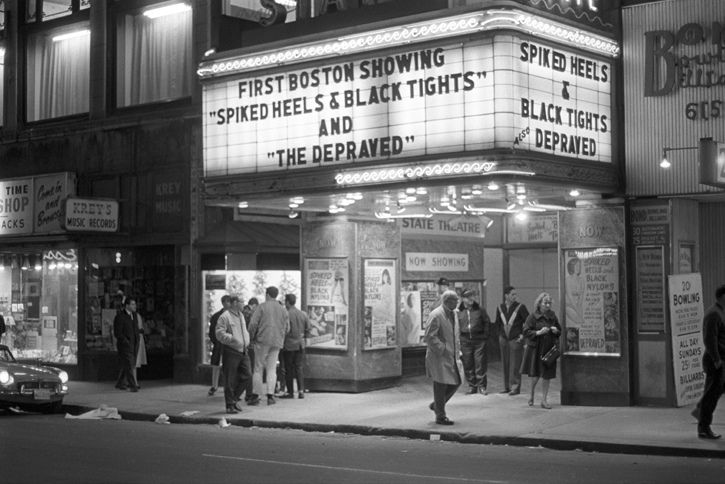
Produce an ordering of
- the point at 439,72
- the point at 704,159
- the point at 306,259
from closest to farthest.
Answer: the point at 704,159, the point at 439,72, the point at 306,259

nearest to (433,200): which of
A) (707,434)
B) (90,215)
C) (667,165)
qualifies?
(667,165)

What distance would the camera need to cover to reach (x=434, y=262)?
24.1 meters

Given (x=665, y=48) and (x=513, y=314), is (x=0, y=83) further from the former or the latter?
(x=665, y=48)

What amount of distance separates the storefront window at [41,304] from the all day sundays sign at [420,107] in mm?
8432

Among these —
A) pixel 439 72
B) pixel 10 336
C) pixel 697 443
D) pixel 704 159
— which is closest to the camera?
pixel 697 443

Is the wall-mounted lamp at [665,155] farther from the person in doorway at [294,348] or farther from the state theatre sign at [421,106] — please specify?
the person in doorway at [294,348]

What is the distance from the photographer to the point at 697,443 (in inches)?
540

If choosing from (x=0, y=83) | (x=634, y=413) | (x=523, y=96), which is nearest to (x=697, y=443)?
(x=634, y=413)

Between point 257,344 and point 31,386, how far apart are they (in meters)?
3.85

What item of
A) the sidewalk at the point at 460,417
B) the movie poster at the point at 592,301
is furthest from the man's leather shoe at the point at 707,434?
the movie poster at the point at 592,301

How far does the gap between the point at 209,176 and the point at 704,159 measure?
8.53m

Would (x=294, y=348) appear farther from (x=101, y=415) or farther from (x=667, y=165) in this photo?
(x=667, y=165)

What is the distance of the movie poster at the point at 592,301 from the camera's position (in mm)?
17578

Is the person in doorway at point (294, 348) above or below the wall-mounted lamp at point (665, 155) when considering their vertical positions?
below
